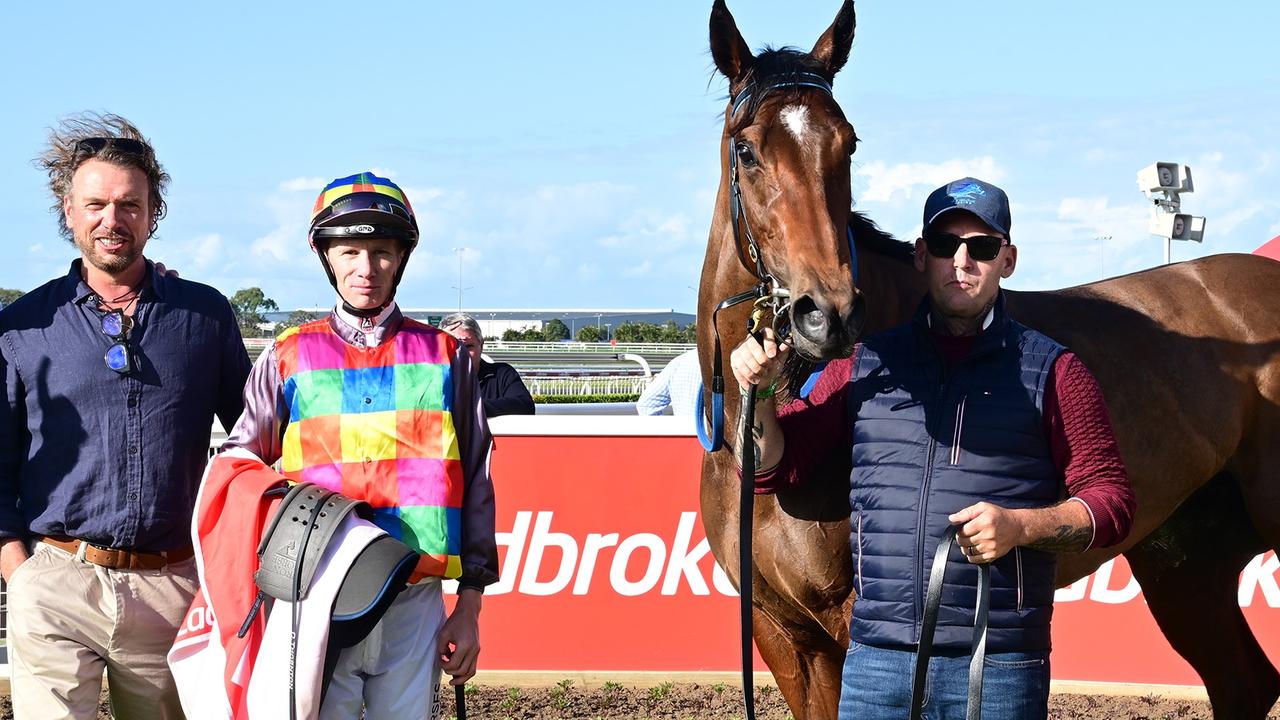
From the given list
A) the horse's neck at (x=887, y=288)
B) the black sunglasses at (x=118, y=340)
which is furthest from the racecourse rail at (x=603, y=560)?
the black sunglasses at (x=118, y=340)

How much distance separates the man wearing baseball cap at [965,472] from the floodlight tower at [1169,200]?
9376 mm

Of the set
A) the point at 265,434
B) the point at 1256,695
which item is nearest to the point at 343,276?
the point at 265,434

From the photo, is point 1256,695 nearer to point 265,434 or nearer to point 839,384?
point 839,384

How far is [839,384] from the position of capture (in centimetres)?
260

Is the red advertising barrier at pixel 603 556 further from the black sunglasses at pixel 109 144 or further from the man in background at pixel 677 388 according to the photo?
the black sunglasses at pixel 109 144

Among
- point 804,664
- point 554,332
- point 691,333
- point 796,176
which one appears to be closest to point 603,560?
point 804,664

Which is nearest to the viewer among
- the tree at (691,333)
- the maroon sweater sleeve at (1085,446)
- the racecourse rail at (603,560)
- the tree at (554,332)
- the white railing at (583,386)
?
the maroon sweater sleeve at (1085,446)

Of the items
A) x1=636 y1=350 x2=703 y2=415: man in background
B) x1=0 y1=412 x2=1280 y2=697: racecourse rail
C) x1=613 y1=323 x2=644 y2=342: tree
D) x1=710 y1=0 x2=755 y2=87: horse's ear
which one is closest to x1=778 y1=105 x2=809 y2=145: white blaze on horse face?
x1=710 y1=0 x2=755 y2=87: horse's ear

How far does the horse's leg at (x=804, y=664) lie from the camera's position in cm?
323

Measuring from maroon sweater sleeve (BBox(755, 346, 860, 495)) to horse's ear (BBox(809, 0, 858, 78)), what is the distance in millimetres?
806

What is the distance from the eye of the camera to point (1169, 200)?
1108cm

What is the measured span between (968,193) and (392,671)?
60.8 inches

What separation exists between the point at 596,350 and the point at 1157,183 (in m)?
32.0

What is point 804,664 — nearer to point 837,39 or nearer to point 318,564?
point 318,564
